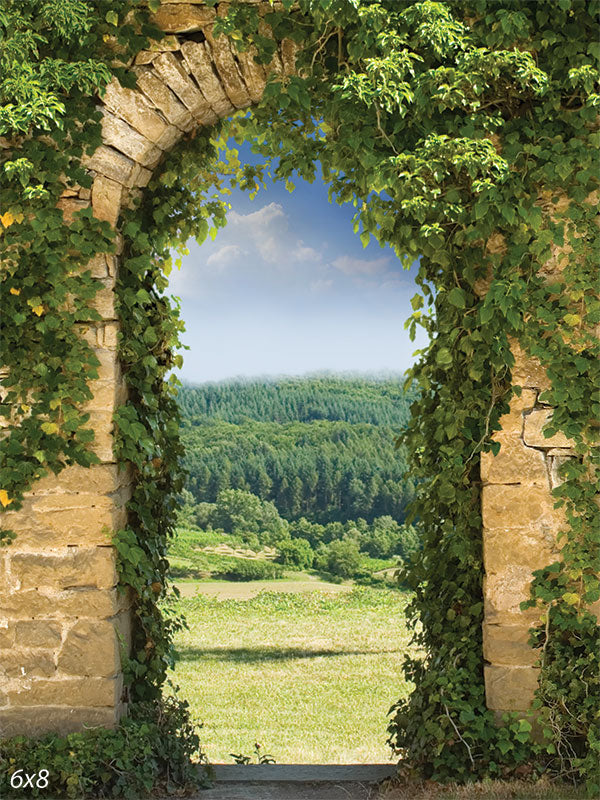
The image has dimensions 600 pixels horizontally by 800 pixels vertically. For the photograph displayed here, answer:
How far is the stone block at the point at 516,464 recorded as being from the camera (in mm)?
3545

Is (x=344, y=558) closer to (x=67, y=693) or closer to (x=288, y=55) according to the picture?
(x=67, y=693)

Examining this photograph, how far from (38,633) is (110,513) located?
58cm

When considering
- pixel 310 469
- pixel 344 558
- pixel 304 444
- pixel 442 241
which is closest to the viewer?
pixel 442 241

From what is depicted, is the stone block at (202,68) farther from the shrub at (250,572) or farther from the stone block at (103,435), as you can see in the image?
the shrub at (250,572)

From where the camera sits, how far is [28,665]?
362 cm

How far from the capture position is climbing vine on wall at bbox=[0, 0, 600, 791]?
337cm

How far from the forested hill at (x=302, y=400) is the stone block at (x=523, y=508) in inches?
354

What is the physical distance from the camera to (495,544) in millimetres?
3547

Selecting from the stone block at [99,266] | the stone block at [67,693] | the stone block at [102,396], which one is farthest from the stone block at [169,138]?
the stone block at [67,693]

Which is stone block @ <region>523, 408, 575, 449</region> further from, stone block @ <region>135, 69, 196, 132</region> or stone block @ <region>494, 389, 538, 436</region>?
stone block @ <region>135, 69, 196, 132</region>

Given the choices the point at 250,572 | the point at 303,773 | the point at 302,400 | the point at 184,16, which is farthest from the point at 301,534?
the point at 184,16

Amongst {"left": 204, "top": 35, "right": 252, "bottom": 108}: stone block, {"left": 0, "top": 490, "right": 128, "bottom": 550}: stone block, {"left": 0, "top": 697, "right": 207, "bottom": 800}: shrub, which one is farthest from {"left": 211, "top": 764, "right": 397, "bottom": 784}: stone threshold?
{"left": 204, "top": 35, "right": 252, "bottom": 108}: stone block

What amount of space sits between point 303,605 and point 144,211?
7539 millimetres

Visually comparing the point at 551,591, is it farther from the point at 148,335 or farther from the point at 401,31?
the point at 401,31
